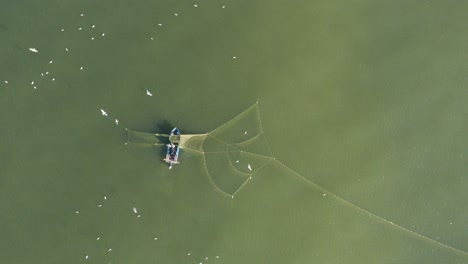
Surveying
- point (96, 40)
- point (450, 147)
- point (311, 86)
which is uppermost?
point (96, 40)

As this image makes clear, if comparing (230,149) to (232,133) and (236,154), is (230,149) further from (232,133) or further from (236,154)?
(232,133)

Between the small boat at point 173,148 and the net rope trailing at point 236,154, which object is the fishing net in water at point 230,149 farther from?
the small boat at point 173,148

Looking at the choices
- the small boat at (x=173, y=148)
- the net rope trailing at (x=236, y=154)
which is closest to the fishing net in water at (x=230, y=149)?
the net rope trailing at (x=236, y=154)

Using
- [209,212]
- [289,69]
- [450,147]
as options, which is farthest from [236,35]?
[450,147]

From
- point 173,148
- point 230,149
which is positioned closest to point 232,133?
point 230,149

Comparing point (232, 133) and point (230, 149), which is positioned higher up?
point (232, 133)

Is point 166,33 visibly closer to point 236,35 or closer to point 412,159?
point 236,35
